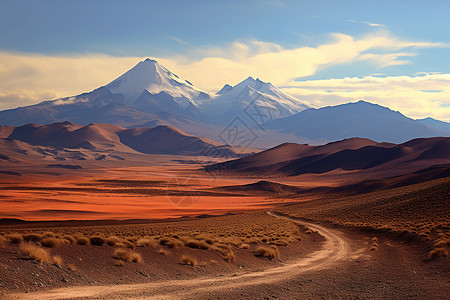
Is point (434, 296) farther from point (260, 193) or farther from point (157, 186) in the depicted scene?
point (157, 186)

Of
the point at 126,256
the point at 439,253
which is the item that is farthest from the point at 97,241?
the point at 439,253

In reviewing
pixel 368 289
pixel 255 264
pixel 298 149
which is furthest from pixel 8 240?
pixel 298 149

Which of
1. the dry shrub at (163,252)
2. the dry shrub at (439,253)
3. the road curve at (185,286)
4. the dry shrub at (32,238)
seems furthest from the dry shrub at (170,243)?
the dry shrub at (439,253)

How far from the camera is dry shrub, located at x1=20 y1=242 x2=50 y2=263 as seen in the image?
1339 cm

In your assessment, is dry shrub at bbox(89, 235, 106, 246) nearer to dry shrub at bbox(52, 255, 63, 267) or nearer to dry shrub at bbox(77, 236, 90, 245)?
dry shrub at bbox(77, 236, 90, 245)

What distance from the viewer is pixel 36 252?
44.5 feet

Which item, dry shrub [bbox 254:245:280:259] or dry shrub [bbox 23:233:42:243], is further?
dry shrub [bbox 254:245:280:259]

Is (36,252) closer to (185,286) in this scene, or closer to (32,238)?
(32,238)

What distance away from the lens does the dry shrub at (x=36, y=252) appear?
1339cm

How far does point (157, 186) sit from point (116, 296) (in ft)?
316

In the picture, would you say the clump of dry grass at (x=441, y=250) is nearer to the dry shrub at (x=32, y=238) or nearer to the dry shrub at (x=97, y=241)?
the dry shrub at (x=97, y=241)

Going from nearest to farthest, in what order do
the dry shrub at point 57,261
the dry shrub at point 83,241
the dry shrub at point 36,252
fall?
the dry shrub at point 36,252, the dry shrub at point 57,261, the dry shrub at point 83,241

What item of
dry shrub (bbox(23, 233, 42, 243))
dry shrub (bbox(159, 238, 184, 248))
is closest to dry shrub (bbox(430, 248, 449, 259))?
dry shrub (bbox(159, 238, 184, 248))

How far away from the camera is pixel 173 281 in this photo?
1464 cm
